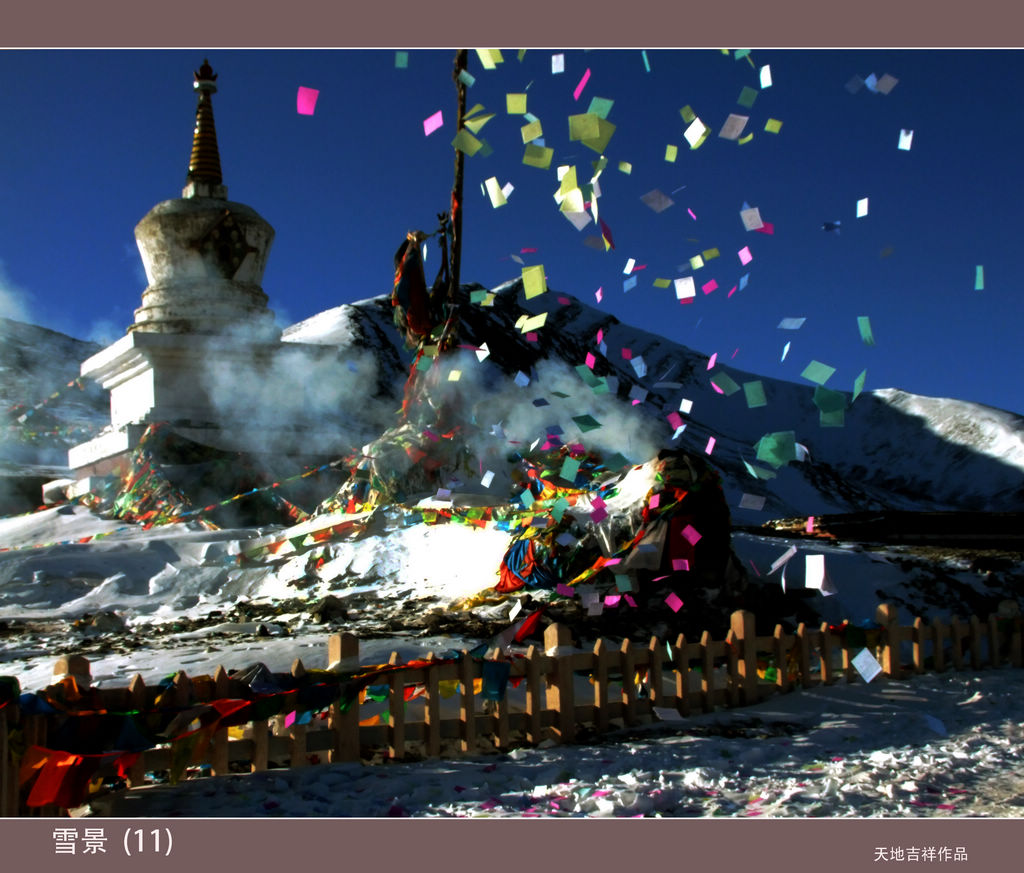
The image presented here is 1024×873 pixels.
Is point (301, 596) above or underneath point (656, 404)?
underneath

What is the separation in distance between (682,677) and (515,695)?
3.12 ft

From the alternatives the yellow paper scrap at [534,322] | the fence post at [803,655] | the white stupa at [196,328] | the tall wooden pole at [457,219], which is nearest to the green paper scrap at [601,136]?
the yellow paper scrap at [534,322]

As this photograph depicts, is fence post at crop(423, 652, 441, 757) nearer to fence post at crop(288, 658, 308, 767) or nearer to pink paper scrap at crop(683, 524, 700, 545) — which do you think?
fence post at crop(288, 658, 308, 767)

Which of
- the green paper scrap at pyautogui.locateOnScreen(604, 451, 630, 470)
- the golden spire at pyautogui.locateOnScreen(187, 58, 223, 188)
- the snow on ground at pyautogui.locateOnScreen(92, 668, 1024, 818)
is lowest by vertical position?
the snow on ground at pyautogui.locateOnScreen(92, 668, 1024, 818)

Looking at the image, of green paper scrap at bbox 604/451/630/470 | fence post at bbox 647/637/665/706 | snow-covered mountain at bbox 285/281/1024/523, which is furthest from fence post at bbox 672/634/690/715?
snow-covered mountain at bbox 285/281/1024/523

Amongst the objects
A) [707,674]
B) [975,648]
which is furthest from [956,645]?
[707,674]

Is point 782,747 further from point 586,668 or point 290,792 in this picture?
point 290,792

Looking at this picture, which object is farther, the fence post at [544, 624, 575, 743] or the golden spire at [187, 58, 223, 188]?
the golden spire at [187, 58, 223, 188]

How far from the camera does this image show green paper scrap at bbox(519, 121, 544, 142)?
5.79 meters

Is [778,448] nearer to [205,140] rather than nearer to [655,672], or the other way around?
[655,672]

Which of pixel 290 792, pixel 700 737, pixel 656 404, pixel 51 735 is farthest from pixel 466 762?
pixel 656 404

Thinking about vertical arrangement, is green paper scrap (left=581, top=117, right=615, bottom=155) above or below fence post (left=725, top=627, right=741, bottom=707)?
above

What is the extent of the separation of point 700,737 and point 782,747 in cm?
43

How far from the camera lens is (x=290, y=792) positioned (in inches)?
161
